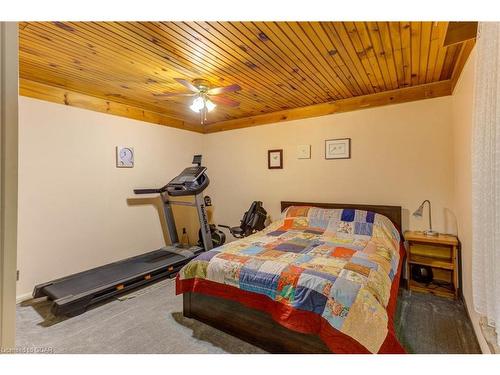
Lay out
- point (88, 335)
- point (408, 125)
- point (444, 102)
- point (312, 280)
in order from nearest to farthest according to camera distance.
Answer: point (312, 280), point (88, 335), point (444, 102), point (408, 125)

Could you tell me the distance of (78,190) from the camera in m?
3.14

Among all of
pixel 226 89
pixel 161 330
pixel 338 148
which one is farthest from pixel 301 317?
pixel 338 148

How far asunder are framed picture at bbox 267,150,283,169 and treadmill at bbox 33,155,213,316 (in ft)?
3.75

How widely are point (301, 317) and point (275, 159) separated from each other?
110 inches

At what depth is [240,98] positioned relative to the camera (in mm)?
3428

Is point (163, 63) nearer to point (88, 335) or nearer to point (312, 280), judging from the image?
point (312, 280)

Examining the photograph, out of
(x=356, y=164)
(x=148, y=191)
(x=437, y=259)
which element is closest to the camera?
(x=437, y=259)

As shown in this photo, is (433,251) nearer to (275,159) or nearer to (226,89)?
(275,159)

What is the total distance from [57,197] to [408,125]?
439cm

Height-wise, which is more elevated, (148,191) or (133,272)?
(148,191)

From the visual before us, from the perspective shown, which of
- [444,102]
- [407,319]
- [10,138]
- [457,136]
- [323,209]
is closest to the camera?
[10,138]

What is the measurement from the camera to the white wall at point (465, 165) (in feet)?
6.50

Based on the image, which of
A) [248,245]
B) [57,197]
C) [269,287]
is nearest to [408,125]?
[248,245]

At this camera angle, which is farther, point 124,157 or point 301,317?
point 124,157
